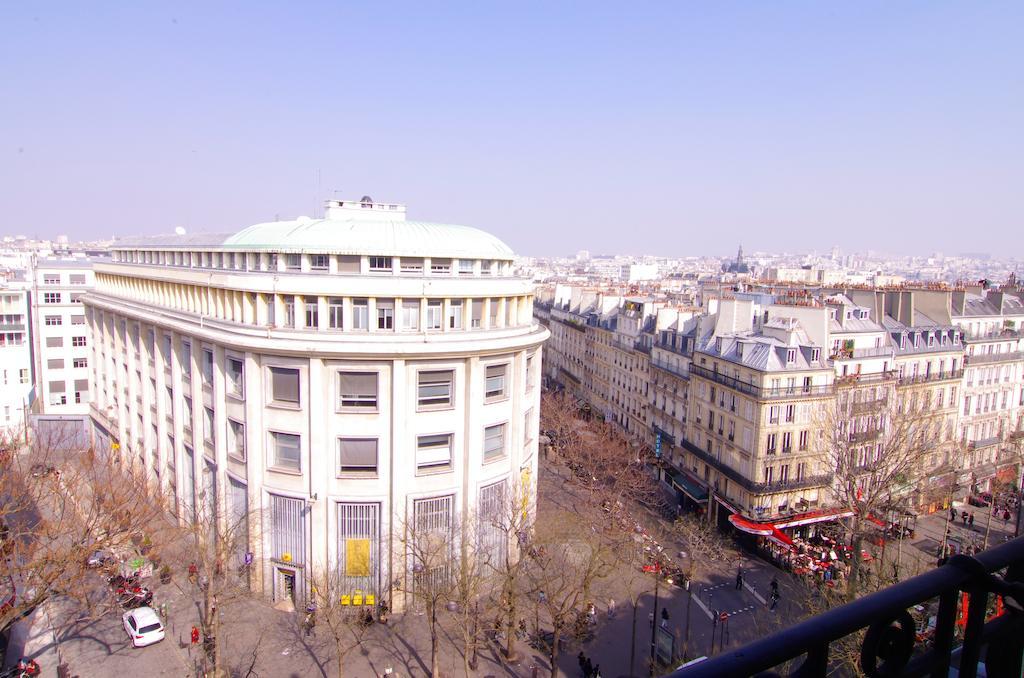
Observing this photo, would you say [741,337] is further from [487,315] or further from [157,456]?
[157,456]

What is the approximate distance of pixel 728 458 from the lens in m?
42.0

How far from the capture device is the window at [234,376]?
102 ft

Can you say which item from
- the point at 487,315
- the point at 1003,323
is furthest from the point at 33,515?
the point at 1003,323

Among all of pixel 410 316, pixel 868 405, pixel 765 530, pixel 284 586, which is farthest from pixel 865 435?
pixel 284 586

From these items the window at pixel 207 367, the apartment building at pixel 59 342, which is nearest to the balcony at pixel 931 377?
the window at pixel 207 367

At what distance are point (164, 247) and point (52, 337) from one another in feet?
77.9

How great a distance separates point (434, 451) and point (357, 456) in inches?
138

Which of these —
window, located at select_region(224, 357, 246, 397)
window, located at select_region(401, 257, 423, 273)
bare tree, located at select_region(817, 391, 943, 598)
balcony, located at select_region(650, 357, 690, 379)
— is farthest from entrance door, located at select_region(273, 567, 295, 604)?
balcony, located at select_region(650, 357, 690, 379)

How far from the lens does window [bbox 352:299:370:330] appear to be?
96.2 feet

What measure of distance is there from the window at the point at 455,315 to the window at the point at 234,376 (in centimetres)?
1002

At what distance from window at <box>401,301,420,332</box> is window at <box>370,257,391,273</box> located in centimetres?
238

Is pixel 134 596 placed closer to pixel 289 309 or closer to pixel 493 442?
pixel 289 309

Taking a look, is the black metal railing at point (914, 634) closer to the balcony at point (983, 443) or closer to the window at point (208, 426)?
the window at point (208, 426)

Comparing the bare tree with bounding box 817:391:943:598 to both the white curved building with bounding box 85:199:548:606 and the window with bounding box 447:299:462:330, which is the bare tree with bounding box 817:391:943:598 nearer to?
the white curved building with bounding box 85:199:548:606
